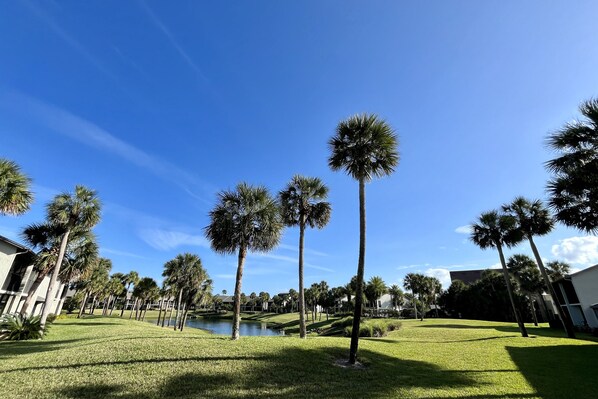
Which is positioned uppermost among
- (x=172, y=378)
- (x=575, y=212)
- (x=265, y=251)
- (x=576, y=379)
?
(x=575, y=212)

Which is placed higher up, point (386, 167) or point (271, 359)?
point (386, 167)

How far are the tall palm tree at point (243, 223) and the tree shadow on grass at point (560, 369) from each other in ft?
43.3

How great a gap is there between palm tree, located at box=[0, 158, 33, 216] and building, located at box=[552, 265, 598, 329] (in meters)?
49.1

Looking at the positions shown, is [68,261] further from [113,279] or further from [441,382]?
[113,279]

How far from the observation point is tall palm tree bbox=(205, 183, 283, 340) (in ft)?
52.4

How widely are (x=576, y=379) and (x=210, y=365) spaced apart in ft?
43.5

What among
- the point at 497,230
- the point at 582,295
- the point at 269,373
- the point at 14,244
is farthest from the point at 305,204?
the point at 582,295

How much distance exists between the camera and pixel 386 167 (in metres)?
13.8

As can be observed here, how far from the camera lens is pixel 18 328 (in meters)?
16.0

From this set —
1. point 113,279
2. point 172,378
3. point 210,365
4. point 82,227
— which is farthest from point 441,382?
point 113,279

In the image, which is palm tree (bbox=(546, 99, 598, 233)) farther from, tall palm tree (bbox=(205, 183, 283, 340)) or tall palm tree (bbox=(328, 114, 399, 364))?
tall palm tree (bbox=(205, 183, 283, 340))

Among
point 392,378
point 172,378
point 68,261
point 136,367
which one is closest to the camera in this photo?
point 172,378

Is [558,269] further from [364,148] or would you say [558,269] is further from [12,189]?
[12,189]

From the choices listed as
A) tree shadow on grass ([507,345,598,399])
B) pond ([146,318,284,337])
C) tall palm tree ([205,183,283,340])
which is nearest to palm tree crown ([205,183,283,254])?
tall palm tree ([205,183,283,340])
